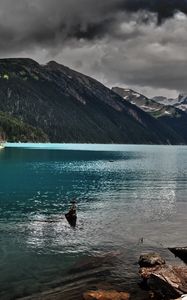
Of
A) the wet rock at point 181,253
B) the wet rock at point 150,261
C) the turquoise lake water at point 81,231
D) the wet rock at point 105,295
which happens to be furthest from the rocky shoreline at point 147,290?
the wet rock at point 181,253

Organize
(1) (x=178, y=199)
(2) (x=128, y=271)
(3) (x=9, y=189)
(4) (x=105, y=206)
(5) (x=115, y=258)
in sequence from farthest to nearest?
(3) (x=9, y=189) < (1) (x=178, y=199) < (4) (x=105, y=206) < (5) (x=115, y=258) < (2) (x=128, y=271)

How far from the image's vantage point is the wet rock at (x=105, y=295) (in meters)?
33.2

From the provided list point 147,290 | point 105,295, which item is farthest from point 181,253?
point 105,295

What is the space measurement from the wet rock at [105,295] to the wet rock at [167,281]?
2766 millimetres

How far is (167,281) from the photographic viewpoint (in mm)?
34281

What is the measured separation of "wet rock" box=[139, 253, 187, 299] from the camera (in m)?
33.7

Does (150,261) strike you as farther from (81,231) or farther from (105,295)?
(81,231)

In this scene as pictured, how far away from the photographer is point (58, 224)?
63.2m

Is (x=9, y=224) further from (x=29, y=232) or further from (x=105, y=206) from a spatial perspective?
(x=105, y=206)

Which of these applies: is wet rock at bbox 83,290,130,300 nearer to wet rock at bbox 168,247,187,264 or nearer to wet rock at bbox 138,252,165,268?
wet rock at bbox 138,252,165,268

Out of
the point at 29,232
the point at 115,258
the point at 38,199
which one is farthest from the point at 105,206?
the point at 115,258

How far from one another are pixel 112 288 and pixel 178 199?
201 feet

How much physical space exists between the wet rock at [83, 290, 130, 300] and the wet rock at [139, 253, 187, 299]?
2766mm

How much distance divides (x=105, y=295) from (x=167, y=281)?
5.56 m
